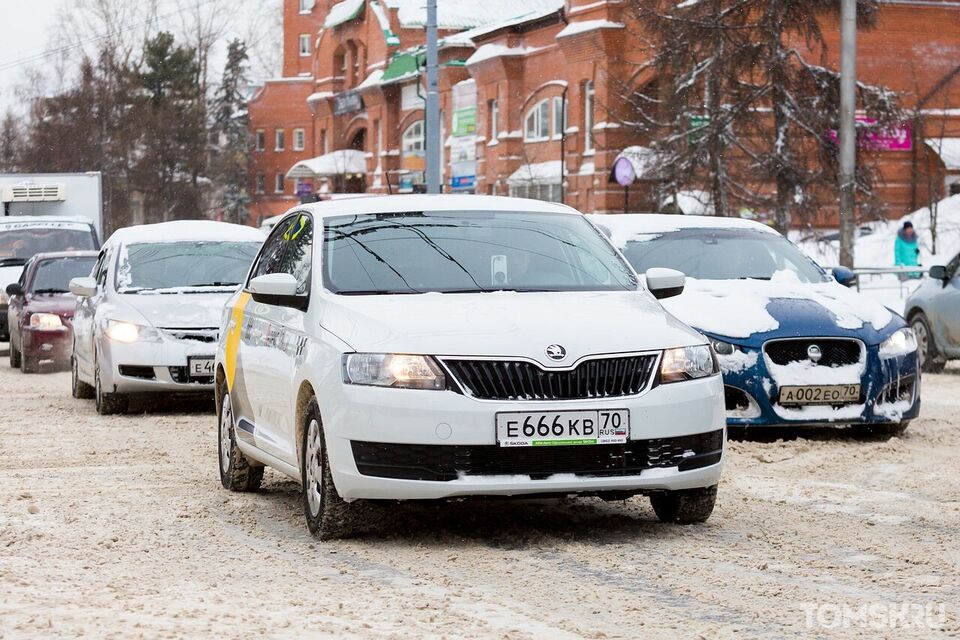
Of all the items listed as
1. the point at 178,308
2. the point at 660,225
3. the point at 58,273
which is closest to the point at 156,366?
the point at 178,308

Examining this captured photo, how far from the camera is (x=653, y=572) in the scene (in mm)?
6441

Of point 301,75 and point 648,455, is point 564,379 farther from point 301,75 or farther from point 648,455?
point 301,75

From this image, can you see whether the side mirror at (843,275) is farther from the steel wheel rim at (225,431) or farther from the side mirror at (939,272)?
the steel wheel rim at (225,431)

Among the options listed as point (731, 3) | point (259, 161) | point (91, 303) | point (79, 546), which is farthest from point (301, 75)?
point (79, 546)

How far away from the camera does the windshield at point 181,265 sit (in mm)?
14477

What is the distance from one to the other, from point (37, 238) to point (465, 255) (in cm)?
1817

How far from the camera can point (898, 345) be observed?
11.1 meters

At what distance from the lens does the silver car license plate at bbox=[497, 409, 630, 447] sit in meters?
6.77

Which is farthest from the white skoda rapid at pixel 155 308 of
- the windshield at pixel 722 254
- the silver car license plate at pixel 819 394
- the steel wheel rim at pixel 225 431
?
the silver car license plate at pixel 819 394

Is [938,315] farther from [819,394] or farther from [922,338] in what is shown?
[819,394]

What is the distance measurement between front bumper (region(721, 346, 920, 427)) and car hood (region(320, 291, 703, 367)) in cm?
334

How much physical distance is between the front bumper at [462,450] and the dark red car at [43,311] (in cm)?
1289

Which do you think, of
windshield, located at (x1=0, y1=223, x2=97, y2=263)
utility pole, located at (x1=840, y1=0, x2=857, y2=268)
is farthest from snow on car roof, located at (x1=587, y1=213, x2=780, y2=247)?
windshield, located at (x1=0, y1=223, x2=97, y2=263)

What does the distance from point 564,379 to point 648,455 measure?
501mm
